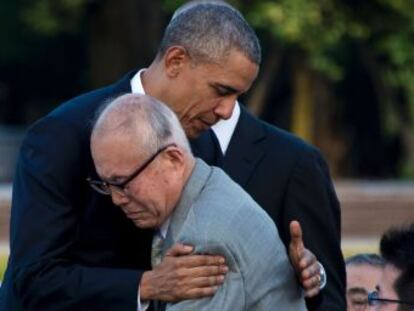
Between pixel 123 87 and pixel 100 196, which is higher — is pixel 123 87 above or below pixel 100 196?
above

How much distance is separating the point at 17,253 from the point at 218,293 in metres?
0.65

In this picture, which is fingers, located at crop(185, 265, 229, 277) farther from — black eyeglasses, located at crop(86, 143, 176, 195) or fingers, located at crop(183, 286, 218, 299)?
black eyeglasses, located at crop(86, 143, 176, 195)

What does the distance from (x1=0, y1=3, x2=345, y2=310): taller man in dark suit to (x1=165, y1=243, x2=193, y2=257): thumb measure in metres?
0.12

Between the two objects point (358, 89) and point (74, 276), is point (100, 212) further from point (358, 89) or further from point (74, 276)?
point (358, 89)

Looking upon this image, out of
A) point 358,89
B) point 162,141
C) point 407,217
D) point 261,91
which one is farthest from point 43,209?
point 358,89

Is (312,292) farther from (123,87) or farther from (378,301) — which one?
(123,87)

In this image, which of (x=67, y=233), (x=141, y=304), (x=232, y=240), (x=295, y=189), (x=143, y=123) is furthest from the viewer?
(x=295, y=189)

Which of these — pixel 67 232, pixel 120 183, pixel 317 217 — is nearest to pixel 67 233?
pixel 67 232

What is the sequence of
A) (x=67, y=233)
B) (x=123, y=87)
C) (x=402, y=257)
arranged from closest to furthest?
(x=67, y=233)
(x=402, y=257)
(x=123, y=87)

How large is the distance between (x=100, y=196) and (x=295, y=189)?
0.61 metres

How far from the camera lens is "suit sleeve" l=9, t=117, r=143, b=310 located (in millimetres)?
4246

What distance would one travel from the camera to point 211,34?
14.5 ft

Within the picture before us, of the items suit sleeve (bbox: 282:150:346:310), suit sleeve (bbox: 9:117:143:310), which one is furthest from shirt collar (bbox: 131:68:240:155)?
suit sleeve (bbox: 9:117:143:310)

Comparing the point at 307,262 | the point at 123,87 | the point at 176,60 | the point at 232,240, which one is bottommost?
the point at 307,262
